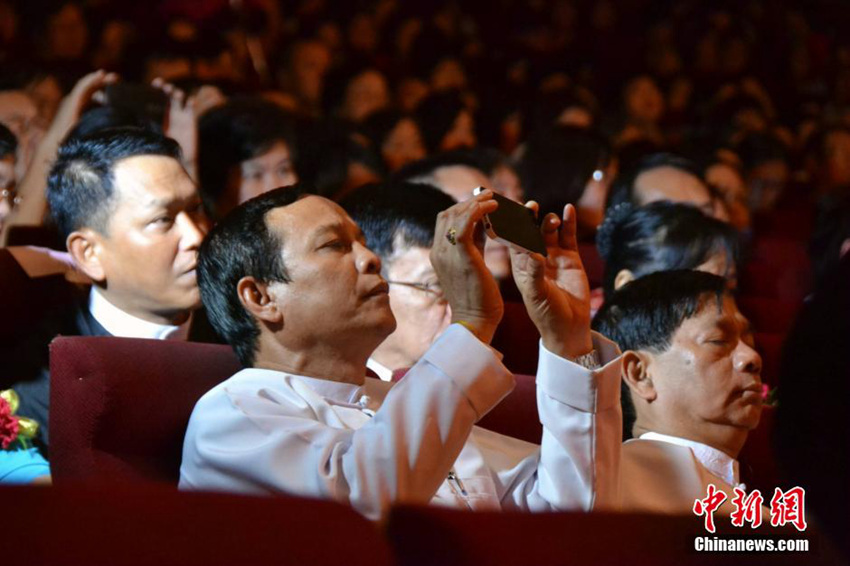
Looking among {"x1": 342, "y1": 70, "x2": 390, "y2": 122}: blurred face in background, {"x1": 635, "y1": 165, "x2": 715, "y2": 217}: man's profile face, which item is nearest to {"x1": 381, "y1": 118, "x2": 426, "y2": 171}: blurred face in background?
{"x1": 342, "y1": 70, "x2": 390, "y2": 122}: blurred face in background

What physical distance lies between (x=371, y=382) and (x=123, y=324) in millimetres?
590

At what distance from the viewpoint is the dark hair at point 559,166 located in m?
3.72

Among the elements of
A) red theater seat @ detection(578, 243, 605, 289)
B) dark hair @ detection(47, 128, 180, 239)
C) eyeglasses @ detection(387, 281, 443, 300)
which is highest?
dark hair @ detection(47, 128, 180, 239)

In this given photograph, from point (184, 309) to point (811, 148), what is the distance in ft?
14.7

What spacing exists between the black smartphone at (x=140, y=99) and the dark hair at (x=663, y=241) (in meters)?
1.17

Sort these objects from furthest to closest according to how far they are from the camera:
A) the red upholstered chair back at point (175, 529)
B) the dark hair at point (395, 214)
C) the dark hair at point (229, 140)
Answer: the dark hair at point (229, 140)
the dark hair at point (395, 214)
the red upholstered chair back at point (175, 529)

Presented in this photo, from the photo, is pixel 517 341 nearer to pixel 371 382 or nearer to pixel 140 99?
pixel 371 382

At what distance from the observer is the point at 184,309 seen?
221 cm

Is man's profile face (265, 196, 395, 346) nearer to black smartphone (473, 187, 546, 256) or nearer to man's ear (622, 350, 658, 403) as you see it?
black smartphone (473, 187, 546, 256)

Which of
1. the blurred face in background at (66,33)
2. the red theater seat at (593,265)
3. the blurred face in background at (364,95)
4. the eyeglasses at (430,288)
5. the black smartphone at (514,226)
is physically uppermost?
the blurred face in background at (66,33)

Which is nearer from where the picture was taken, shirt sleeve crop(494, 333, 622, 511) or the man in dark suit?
shirt sleeve crop(494, 333, 622, 511)

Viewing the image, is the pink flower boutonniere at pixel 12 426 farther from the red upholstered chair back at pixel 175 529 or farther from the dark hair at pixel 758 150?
the dark hair at pixel 758 150

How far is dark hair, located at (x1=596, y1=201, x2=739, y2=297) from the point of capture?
8.73ft

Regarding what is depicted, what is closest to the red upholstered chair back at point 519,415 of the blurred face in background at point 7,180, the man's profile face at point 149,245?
the man's profile face at point 149,245
